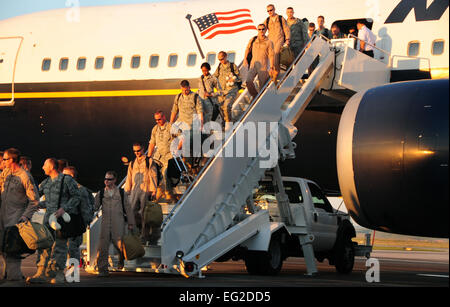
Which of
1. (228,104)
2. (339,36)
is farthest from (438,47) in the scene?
(228,104)

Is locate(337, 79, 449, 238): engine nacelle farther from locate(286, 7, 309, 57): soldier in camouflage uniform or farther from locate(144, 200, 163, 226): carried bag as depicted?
locate(286, 7, 309, 57): soldier in camouflage uniform

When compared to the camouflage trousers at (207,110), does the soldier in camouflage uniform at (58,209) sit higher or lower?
lower

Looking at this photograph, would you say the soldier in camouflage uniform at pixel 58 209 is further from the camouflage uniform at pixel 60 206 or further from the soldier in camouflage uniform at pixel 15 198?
the soldier in camouflage uniform at pixel 15 198

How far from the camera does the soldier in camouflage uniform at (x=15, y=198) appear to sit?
452 inches

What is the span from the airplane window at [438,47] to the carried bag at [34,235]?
8598 millimetres

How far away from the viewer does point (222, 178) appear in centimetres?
1284

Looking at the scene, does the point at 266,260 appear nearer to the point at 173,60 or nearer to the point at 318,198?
the point at 318,198

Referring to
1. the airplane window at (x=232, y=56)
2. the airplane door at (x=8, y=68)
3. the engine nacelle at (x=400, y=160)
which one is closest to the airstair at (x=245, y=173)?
the airplane window at (x=232, y=56)

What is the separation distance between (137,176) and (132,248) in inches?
65.1

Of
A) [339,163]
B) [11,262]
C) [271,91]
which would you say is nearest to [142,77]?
[271,91]

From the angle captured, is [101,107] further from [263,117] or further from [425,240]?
[425,240]

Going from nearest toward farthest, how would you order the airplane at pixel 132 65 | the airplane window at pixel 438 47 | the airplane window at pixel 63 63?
the airplane window at pixel 438 47 → the airplane at pixel 132 65 → the airplane window at pixel 63 63

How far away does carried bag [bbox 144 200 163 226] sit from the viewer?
12.2 meters

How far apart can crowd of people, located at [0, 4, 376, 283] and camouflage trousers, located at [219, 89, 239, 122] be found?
0.02m
